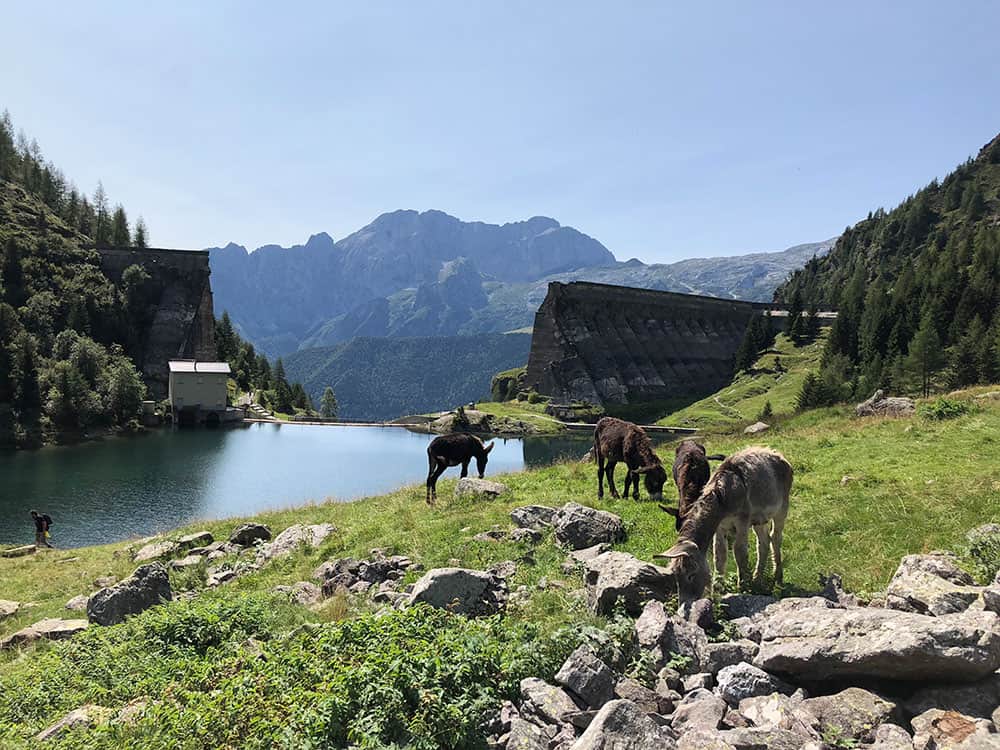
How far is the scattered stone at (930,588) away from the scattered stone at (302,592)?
10.3 meters

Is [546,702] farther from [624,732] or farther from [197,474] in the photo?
[197,474]

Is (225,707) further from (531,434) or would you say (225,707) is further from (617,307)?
(617,307)

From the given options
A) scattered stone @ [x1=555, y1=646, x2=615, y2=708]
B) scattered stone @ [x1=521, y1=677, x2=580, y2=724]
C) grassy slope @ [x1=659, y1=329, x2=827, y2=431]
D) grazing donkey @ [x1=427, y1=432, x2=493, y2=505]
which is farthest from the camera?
grassy slope @ [x1=659, y1=329, x2=827, y2=431]

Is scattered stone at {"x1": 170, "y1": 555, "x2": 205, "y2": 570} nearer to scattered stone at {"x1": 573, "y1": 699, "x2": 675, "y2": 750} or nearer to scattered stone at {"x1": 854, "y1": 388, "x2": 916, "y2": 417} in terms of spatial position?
scattered stone at {"x1": 573, "y1": 699, "x2": 675, "y2": 750}

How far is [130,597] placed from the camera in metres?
12.2

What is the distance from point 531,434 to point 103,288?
98.9 meters

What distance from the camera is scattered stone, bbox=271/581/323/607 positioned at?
38.4ft


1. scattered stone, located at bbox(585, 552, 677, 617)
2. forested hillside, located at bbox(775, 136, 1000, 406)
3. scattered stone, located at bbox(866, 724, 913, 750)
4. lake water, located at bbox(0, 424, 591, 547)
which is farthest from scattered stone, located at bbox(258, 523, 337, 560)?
forested hillside, located at bbox(775, 136, 1000, 406)

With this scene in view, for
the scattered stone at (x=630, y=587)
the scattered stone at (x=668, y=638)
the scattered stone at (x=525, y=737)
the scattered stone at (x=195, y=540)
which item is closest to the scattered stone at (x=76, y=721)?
the scattered stone at (x=525, y=737)

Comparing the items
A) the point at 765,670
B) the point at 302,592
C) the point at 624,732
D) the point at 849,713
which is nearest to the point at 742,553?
the point at 765,670

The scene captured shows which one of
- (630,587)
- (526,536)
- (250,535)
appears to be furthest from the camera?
(250,535)

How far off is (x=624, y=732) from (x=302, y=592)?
9089mm

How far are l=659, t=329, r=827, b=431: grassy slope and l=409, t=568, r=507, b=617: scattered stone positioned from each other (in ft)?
311

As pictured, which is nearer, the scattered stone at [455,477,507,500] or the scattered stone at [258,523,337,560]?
the scattered stone at [258,523,337,560]
